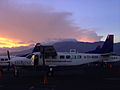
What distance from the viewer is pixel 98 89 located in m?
12.5

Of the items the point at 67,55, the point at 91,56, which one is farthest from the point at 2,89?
the point at 91,56

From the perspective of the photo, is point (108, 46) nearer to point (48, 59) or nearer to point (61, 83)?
point (48, 59)

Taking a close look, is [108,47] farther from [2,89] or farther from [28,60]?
[2,89]

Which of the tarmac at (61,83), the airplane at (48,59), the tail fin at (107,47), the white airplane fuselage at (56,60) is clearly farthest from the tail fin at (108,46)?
the tarmac at (61,83)

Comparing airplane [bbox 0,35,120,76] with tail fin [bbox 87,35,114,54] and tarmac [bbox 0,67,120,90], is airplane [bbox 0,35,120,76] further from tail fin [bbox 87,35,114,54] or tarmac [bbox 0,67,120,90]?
tail fin [bbox 87,35,114,54]

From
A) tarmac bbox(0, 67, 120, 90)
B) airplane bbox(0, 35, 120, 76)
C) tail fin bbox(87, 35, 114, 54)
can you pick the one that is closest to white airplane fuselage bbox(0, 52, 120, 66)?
airplane bbox(0, 35, 120, 76)

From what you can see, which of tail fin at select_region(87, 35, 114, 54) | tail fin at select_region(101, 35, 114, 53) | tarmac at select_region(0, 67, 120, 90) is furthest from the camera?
tail fin at select_region(101, 35, 114, 53)

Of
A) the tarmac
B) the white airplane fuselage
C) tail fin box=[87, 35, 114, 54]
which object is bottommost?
the tarmac

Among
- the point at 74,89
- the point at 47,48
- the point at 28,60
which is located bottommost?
the point at 74,89

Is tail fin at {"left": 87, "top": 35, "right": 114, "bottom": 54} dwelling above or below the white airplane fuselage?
above

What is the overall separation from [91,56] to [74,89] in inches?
577

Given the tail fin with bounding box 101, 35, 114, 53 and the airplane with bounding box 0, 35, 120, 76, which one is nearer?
the airplane with bounding box 0, 35, 120, 76

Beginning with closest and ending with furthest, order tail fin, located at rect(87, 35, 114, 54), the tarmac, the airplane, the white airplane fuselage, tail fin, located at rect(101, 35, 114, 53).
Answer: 1. the tarmac
2. the airplane
3. the white airplane fuselage
4. tail fin, located at rect(87, 35, 114, 54)
5. tail fin, located at rect(101, 35, 114, 53)

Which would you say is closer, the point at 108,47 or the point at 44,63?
the point at 44,63
